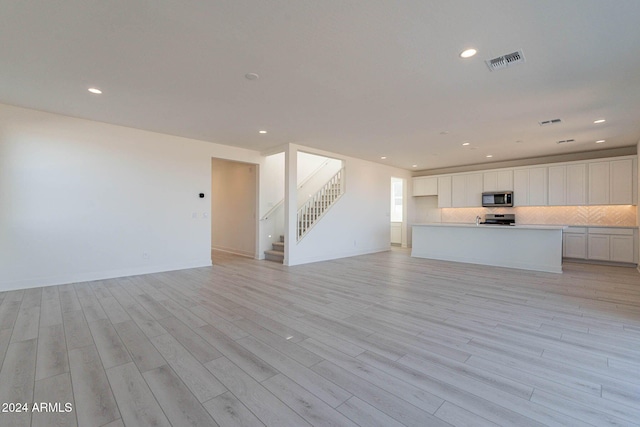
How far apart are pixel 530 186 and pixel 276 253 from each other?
7171 millimetres

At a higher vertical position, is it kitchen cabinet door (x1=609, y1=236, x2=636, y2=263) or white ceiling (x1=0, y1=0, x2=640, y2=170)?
white ceiling (x1=0, y1=0, x2=640, y2=170)

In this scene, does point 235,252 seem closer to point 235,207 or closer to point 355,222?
point 235,207

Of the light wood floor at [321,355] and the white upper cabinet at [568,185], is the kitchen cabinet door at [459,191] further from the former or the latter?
the light wood floor at [321,355]

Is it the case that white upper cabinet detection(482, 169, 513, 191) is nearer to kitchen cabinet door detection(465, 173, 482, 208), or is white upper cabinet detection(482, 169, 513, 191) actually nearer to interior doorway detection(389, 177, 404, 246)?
kitchen cabinet door detection(465, 173, 482, 208)

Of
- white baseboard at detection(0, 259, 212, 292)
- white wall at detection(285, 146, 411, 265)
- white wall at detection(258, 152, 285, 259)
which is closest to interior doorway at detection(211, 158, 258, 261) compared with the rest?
white wall at detection(258, 152, 285, 259)

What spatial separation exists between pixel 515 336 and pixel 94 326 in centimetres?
420

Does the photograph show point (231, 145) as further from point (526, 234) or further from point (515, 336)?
point (526, 234)

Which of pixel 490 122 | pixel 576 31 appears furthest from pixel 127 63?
pixel 490 122

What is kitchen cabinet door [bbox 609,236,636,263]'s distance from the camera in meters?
6.19

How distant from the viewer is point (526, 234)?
19.5 ft

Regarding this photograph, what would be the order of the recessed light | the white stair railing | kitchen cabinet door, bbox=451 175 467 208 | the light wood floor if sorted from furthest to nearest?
1. kitchen cabinet door, bbox=451 175 467 208
2. the white stair railing
3. the recessed light
4. the light wood floor

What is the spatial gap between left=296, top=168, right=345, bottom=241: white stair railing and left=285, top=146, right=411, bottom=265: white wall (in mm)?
174

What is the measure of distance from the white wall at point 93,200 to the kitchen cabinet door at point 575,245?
8.89 m

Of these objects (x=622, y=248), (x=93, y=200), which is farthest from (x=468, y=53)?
(x=622, y=248)
